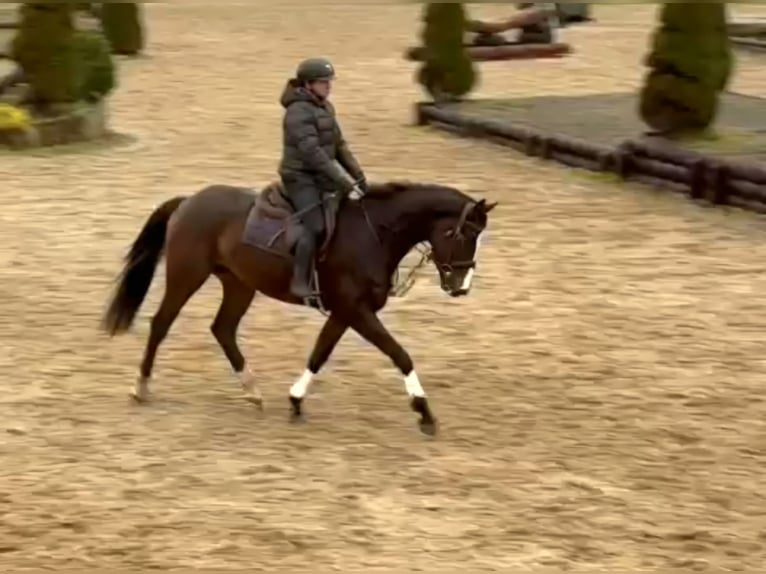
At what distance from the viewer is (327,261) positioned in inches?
316

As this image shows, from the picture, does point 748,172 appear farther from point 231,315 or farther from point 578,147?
point 231,315

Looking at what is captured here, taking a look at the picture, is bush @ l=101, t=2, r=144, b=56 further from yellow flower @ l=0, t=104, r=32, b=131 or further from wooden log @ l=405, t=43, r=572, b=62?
yellow flower @ l=0, t=104, r=32, b=131

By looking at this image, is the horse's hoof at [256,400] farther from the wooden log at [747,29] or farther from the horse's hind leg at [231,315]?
the wooden log at [747,29]

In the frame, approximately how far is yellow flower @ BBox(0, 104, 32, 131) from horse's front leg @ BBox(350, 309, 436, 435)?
11815 millimetres

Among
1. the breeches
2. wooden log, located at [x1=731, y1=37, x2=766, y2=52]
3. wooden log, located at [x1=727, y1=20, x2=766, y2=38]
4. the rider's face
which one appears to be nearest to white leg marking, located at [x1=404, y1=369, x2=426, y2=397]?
the breeches

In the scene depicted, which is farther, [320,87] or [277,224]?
[277,224]

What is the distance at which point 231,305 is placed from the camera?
880cm

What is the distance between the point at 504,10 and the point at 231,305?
29726 mm

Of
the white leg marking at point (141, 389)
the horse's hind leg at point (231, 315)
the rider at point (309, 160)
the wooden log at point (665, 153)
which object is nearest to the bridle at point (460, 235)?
the rider at point (309, 160)

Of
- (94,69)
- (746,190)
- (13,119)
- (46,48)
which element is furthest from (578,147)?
(13,119)

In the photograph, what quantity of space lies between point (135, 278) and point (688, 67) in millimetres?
9443

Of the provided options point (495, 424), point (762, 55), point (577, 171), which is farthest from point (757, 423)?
point (762, 55)

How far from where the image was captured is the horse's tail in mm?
8680

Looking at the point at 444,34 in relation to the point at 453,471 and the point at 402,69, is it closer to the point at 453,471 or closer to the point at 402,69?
the point at 402,69
